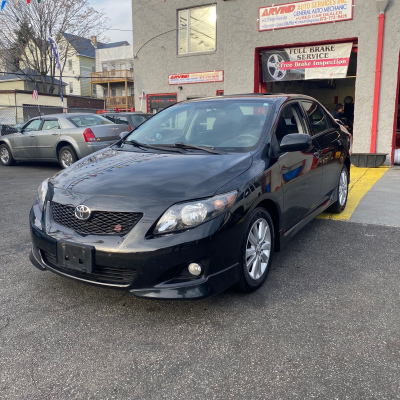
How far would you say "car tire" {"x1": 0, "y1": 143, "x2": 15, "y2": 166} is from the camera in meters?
11.8

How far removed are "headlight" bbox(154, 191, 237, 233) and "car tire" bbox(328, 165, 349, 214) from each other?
307cm

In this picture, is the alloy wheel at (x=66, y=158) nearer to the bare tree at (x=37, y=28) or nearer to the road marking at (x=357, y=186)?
the road marking at (x=357, y=186)

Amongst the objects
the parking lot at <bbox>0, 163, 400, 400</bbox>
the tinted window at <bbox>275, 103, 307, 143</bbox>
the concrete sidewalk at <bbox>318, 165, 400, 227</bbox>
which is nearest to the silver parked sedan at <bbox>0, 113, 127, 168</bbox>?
the concrete sidewalk at <bbox>318, 165, 400, 227</bbox>

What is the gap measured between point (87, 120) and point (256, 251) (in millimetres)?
8293

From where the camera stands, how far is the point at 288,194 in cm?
374

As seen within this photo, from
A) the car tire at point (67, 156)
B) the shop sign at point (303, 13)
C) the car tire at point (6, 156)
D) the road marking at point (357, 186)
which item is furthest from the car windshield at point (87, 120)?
the road marking at point (357, 186)

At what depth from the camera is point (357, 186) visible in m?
7.70

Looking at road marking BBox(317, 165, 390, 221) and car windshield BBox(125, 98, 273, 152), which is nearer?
car windshield BBox(125, 98, 273, 152)

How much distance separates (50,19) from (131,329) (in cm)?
3132

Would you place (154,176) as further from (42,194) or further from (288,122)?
(288,122)

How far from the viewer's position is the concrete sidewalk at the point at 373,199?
5470 millimetres

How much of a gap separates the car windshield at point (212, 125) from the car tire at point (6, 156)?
8759 millimetres

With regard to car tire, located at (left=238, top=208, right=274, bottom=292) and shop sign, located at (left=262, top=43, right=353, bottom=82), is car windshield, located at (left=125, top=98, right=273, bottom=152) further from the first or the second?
A: shop sign, located at (left=262, top=43, right=353, bottom=82)

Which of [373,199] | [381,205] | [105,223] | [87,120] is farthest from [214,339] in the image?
[87,120]
